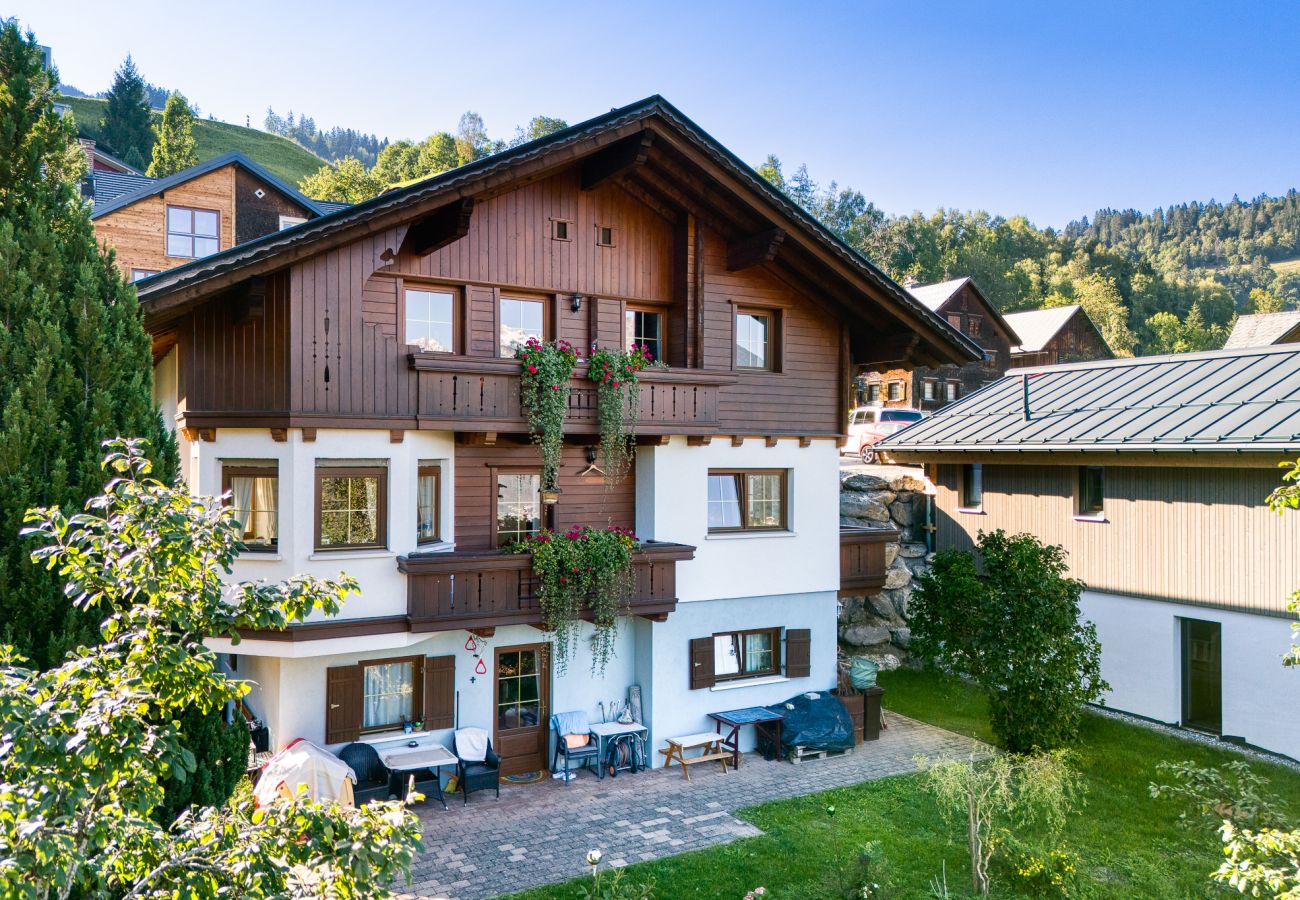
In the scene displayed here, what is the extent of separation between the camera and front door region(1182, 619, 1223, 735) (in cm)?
1720

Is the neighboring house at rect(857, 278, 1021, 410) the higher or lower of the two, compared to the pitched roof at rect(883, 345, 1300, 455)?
higher

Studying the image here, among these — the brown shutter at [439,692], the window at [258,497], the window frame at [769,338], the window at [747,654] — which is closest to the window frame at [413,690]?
the brown shutter at [439,692]

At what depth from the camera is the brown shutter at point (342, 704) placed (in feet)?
43.5

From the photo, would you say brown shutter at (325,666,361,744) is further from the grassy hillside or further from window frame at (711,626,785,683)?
the grassy hillside

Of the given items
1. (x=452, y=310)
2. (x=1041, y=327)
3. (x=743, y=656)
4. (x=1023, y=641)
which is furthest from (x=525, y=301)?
(x=1041, y=327)

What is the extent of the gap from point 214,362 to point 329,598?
9.27m

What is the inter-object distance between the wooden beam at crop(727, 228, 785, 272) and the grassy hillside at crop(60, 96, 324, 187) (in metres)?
82.4

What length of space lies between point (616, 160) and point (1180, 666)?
1477 centimetres

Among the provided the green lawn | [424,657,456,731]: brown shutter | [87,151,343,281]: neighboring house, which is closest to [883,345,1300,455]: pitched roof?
the green lawn

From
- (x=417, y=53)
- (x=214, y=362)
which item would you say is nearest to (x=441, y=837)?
(x=214, y=362)

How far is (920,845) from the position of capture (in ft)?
40.5

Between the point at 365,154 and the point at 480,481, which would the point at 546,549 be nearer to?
the point at 480,481

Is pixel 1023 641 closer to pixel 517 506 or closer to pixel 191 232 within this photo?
pixel 517 506

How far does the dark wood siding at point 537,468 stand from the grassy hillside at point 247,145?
82.9 meters
